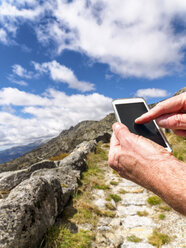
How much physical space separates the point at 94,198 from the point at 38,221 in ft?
12.2

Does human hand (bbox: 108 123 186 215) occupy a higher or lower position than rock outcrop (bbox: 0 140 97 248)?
higher

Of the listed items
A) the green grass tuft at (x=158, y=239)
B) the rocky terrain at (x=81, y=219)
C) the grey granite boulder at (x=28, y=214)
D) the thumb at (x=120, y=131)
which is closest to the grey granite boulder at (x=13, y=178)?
the rocky terrain at (x=81, y=219)

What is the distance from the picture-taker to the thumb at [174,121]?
2.42 metres

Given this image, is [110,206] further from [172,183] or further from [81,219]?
[172,183]

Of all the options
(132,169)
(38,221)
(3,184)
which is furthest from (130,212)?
(3,184)

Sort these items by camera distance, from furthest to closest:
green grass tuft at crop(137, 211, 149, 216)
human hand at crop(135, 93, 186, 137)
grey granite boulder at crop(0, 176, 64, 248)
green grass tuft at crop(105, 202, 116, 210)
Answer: green grass tuft at crop(105, 202, 116, 210) < green grass tuft at crop(137, 211, 149, 216) < grey granite boulder at crop(0, 176, 64, 248) < human hand at crop(135, 93, 186, 137)

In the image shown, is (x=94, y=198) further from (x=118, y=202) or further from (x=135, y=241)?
(x=135, y=241)

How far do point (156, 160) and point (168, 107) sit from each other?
98 cm

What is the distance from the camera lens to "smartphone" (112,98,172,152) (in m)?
Result: 2.65

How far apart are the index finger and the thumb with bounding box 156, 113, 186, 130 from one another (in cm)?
→ 8

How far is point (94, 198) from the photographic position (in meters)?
7.97

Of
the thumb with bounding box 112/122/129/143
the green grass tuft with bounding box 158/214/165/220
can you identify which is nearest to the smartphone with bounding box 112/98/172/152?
the thumb with bounding box 112/122/129/143

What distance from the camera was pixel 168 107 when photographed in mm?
2482

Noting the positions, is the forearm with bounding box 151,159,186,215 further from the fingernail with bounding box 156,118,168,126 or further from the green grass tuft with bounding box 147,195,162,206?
the green grass tuft with bounding box 147,195,162,206
